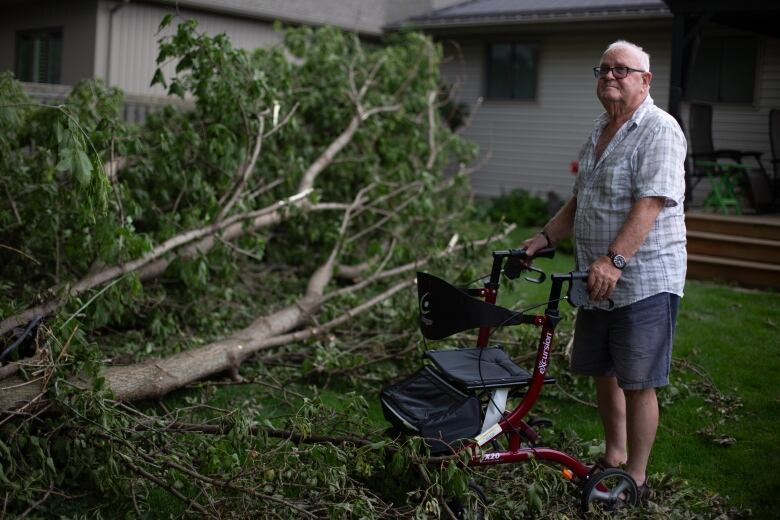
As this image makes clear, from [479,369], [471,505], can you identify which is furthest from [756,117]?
[471,505]

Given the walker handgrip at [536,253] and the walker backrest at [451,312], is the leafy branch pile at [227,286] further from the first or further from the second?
the walker handgrip at [536,253]

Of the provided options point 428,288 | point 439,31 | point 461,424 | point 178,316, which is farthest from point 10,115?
point 439,31

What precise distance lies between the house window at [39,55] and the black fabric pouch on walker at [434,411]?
42.5 feet

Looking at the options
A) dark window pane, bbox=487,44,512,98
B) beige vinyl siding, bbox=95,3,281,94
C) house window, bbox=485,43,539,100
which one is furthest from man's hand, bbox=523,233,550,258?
dark window pane, bbox=487,44,512,98

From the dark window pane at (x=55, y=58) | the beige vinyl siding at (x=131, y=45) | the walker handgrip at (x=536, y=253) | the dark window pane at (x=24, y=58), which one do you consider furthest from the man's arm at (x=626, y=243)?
the dark window pane at (x=24, y=58)

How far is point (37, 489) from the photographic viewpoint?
12.1 feet

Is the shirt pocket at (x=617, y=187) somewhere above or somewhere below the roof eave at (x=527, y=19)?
below

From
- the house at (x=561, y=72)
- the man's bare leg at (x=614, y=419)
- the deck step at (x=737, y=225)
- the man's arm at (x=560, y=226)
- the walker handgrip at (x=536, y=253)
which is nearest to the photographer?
the man's bare leg at (x=614, y=419)

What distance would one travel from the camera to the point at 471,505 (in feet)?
→ 11.5

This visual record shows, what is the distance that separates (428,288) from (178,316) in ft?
11.2

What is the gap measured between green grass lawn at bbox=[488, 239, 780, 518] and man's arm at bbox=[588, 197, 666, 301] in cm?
120

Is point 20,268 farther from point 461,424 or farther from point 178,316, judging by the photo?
point 461,424

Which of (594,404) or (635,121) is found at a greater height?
(635,121)

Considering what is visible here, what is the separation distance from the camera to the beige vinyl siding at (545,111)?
14664 mm
